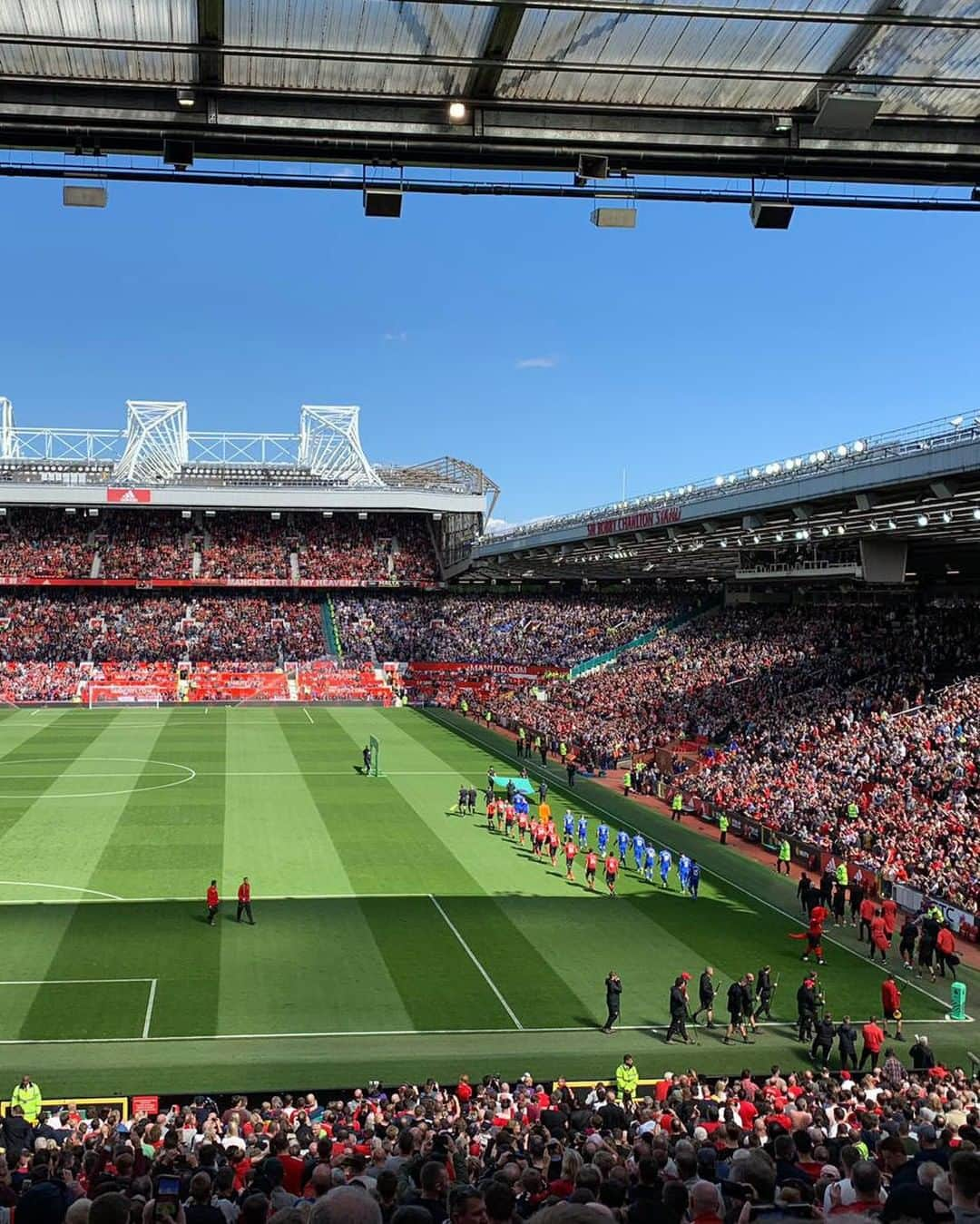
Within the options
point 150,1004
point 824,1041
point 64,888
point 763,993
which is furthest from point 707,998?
point 64,888

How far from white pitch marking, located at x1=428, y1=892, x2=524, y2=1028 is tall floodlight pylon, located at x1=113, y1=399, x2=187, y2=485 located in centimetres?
6416

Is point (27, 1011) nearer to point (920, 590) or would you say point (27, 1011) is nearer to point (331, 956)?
point (331, 956)

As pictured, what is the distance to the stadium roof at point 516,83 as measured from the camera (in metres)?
7.18

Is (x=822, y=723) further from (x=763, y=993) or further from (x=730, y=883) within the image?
(x=763, y=993)

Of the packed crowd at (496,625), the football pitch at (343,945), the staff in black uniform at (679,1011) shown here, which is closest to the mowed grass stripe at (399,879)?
the football pitch at (343,945)

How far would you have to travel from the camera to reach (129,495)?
7394 centimetres

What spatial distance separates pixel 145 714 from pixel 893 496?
1587 inches

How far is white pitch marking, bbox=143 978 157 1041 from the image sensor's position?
17578mm

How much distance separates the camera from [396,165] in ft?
29.0

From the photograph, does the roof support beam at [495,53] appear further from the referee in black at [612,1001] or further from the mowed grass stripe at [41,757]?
the mowed grass stripe at [41,757]

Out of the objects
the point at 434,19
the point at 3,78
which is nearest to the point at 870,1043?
the point at 434,19

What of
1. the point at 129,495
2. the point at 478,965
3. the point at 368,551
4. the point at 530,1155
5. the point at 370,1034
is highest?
the point at 129,495

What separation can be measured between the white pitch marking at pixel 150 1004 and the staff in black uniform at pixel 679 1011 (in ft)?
26.2

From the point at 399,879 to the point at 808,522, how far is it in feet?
63.5
